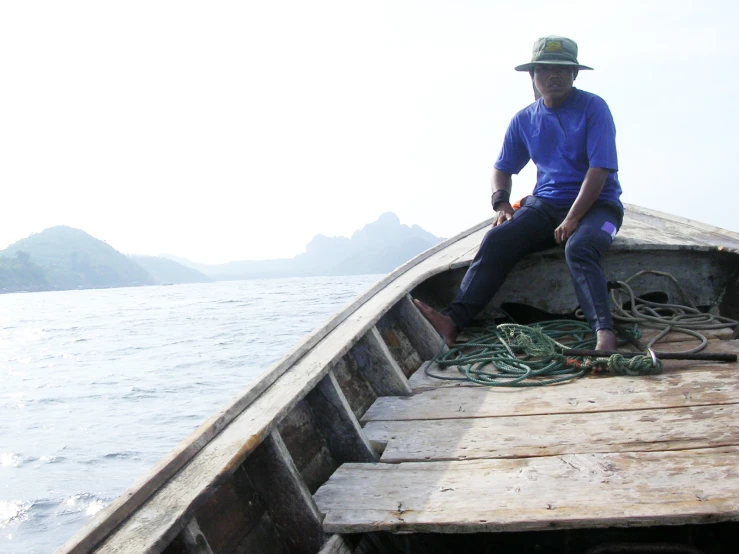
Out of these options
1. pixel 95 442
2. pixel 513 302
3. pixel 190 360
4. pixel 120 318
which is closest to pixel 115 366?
pixel 190 360

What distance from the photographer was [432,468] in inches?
75.9

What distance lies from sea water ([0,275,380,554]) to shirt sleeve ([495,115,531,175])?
1.48m

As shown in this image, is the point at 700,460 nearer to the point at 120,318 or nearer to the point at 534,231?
the point at 534,231

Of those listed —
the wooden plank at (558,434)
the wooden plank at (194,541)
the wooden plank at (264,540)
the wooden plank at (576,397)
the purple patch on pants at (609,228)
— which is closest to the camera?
the wooden plank at (194,541)

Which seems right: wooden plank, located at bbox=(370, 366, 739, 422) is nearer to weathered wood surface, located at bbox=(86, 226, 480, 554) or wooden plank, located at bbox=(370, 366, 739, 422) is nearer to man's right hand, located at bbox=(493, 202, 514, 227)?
weathered wood surface, located at bbox=(86, 226, 480, 554)

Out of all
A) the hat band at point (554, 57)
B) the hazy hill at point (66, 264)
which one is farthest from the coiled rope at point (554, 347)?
the hazy hill at point (66, 264)

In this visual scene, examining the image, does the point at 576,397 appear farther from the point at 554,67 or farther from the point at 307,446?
the point at 554,67

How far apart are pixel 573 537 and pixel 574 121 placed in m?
2.35

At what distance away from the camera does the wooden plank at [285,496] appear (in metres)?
1.68

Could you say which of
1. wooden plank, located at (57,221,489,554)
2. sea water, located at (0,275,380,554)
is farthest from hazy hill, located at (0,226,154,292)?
wooden plank, located at (57,221,489,554)

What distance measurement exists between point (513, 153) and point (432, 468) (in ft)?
8.18

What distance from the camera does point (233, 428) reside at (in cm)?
177

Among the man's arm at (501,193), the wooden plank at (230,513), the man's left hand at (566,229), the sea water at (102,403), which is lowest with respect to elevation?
the sea water at (102,403)

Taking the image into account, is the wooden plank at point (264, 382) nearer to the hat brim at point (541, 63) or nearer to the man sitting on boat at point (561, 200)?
the man sitting on boat at point (561, 200)
